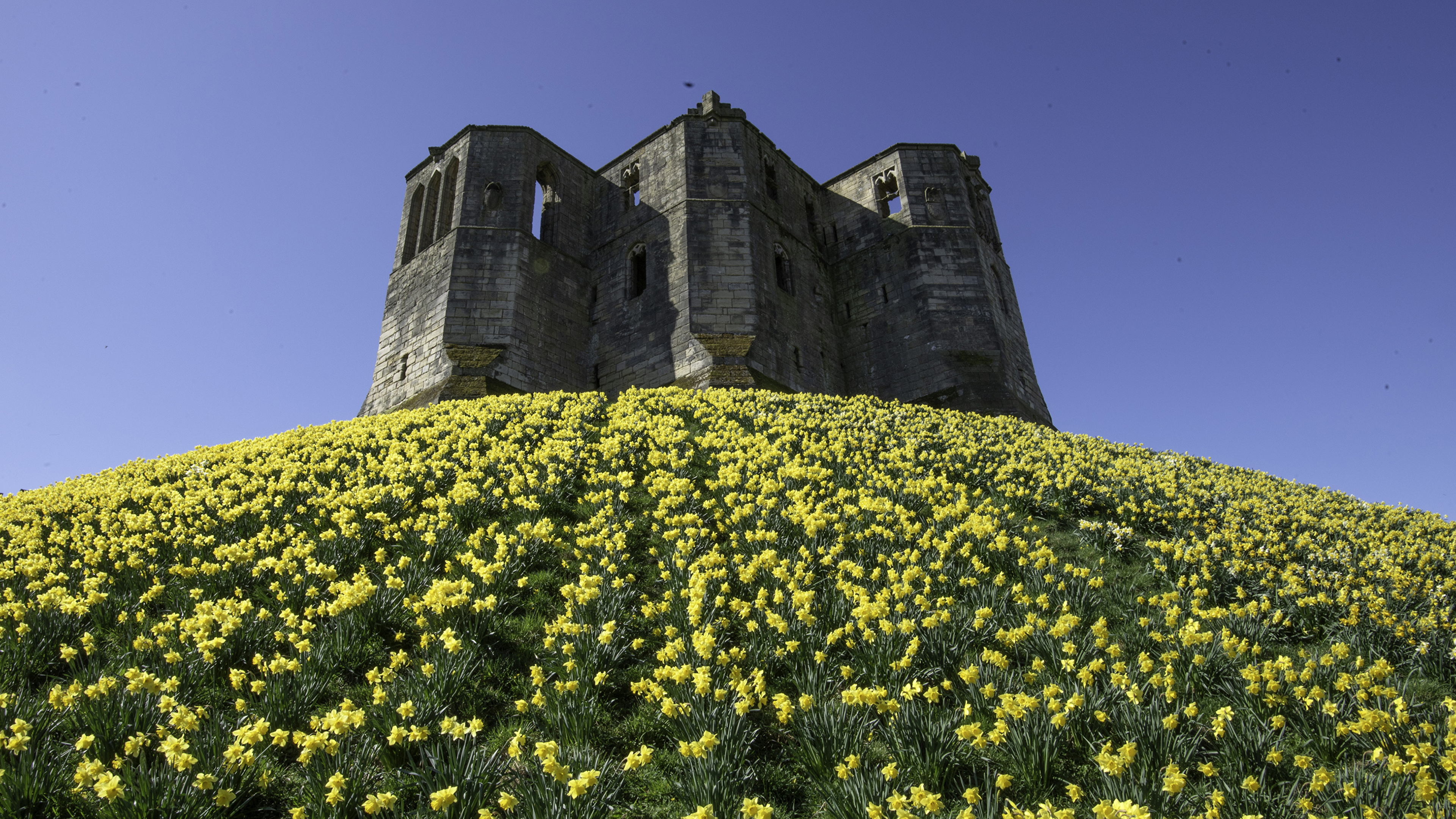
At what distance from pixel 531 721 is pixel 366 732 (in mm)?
990

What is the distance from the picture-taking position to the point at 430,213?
24938 millimetres

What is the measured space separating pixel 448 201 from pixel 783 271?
11417 millimetres

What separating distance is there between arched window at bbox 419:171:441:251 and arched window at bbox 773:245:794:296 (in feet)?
36.8

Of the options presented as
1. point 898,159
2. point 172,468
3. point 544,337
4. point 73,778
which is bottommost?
point 73,778

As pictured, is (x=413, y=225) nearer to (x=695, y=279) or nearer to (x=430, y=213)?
(x=430, y=213)

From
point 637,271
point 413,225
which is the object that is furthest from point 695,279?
point 413,225

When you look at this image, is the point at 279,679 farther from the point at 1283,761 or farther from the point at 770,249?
the point at 770,249

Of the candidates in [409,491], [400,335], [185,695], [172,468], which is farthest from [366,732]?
[400,335]

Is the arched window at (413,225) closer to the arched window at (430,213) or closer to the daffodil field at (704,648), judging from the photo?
the arched window at (430,213)

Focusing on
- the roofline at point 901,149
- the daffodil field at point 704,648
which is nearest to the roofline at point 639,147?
the roofline at point 901,149

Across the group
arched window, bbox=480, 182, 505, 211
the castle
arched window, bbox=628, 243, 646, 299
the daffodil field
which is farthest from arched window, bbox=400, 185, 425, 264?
the daffodil field

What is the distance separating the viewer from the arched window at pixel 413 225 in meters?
24.5

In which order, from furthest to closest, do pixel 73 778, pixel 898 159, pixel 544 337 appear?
1. pixel 898 159
2. pixel 544 337
3. pixel 73 778

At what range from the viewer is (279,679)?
186 inches
